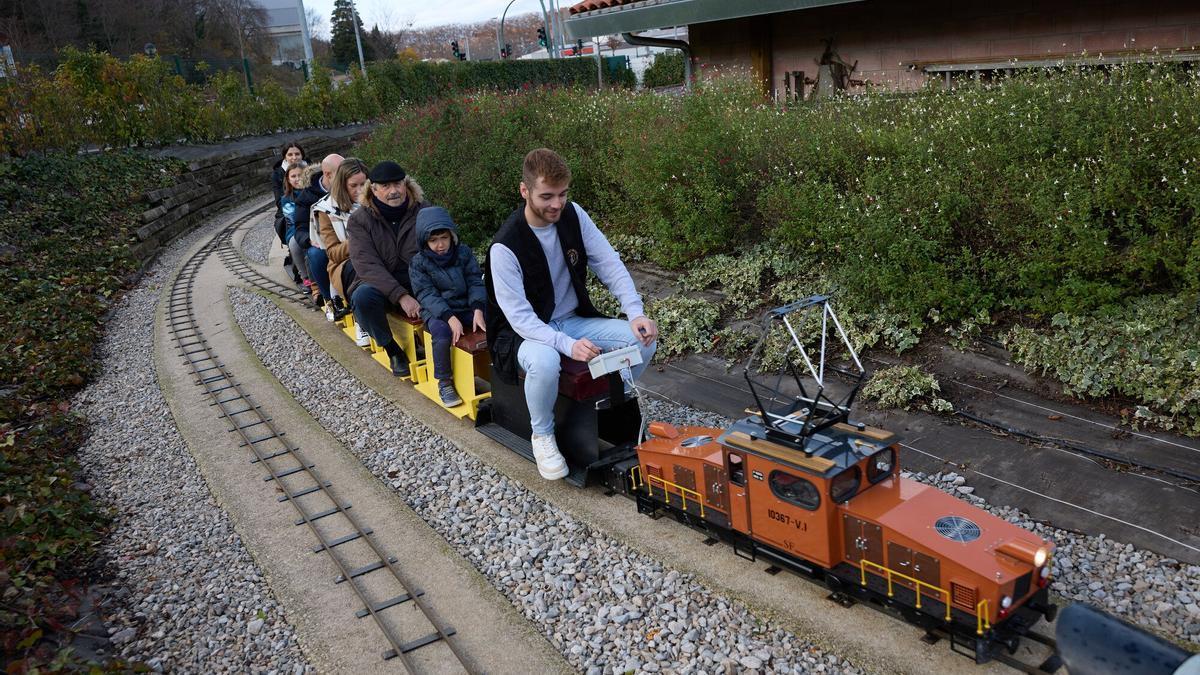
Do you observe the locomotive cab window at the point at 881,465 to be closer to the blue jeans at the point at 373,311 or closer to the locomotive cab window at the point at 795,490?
the locomotive cab window at the point at 795,490

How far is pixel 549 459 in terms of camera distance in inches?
244

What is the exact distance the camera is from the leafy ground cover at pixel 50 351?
5.37 meters

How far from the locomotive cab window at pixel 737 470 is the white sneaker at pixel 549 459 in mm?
1747

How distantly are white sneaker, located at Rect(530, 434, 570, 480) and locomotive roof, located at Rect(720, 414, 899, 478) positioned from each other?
177 centimetres

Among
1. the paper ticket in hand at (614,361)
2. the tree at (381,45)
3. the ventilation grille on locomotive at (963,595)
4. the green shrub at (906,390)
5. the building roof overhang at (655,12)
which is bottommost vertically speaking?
the green shrub at (906,390)

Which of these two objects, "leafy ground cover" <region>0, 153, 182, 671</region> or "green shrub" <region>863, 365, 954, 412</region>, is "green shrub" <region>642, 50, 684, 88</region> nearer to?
"leafy ground cover" <region>0, 153, 182, 671</region>

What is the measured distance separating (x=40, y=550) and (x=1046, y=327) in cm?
814

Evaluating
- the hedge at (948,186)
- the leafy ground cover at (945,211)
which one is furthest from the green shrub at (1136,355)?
the hedge at (948,186)

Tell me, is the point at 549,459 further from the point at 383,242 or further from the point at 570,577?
the point at 383,242

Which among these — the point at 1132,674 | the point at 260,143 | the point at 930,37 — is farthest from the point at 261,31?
the point at 1132,674

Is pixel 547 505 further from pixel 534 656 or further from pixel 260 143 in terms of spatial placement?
pixel 260 143

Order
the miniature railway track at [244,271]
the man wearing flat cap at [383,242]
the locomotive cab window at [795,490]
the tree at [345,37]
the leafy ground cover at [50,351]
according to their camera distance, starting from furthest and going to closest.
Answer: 1. the tree at [345,37]
2. the miniature railway track at [244,271]
3. the man wearing flat cap at [383,242]
4. the leafy ground cover at [50,351]
5. the locomotive cab window at [795,490]

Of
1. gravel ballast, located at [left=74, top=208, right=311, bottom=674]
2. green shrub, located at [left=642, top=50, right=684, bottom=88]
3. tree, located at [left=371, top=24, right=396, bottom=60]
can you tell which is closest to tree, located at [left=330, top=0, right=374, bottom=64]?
tree, located at [left=371, top=24, right=396, bottom=60]

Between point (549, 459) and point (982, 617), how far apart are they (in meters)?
3.28
